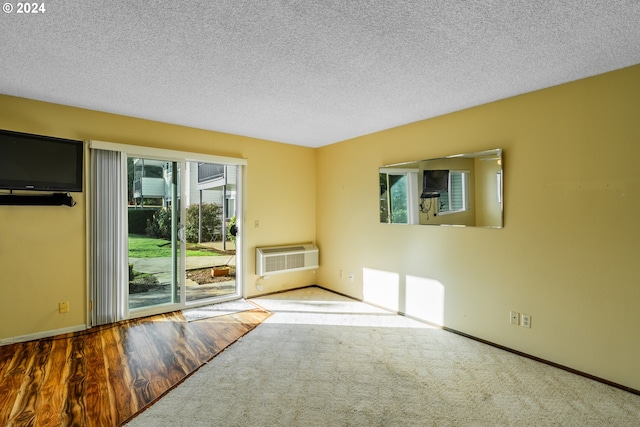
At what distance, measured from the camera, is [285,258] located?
4.92 metres

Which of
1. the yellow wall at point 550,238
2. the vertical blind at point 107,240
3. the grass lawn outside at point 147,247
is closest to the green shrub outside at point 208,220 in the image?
the grass lawn outside at point 147,247

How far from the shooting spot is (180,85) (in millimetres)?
2756

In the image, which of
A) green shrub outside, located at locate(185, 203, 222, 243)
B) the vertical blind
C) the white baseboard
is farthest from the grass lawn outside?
green shrub outside, located at locate(185, 203, 222, 243)

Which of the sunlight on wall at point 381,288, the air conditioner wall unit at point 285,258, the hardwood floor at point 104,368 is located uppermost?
the air conditioner wall unit at point 285,258

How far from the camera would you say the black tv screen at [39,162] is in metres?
2.96

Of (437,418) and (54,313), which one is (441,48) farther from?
(54,313)

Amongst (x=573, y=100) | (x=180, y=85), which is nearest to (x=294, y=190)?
(x=180, y=85)

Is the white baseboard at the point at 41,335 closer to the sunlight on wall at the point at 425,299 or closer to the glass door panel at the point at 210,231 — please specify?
the glass door panel at the point at 210,231

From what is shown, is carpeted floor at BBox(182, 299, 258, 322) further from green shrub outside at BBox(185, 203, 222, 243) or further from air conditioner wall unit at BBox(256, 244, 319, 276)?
green shrub outside at BBox(185, 203, 222, 243)

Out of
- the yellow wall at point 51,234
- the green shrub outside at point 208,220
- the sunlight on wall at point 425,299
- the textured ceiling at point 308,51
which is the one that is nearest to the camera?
the textured ceiling at point 308,51

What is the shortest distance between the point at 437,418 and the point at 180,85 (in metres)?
3.34

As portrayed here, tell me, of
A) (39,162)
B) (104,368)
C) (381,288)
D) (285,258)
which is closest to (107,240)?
(39,162)

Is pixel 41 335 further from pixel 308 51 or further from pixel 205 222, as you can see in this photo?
pixel 308 51

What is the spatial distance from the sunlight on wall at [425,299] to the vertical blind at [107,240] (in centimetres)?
353
